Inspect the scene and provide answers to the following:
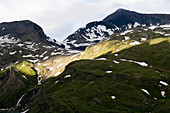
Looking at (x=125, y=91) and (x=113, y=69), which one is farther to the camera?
(x=113, y=69)

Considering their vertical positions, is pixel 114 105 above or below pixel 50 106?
below

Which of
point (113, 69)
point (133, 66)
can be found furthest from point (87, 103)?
point (133, 66)

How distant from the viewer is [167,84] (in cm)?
14350

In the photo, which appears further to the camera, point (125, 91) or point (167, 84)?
point (167, 84)

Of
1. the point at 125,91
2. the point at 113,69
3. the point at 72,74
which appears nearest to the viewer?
the point at 125,91

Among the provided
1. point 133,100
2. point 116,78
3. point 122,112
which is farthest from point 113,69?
point 122,112

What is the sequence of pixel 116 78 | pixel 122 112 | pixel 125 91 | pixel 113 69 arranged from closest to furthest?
pixel 122 112, pixel 125 91, pixel 116 78, pixel 113 69

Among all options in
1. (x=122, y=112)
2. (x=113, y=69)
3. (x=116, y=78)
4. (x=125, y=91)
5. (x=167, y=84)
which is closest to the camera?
(x=122, y=112)

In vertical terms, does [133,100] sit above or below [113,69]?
below

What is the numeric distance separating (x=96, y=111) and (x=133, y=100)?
29844 mm

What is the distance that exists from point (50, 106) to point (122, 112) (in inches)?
1768

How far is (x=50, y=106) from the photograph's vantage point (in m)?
118

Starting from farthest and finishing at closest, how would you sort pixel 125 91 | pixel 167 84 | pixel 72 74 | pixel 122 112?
pixel 72 74, pixel 167 84, pixel 125 91, pixel 122 112

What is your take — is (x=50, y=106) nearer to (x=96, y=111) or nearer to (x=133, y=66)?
(x=96, y=111)
